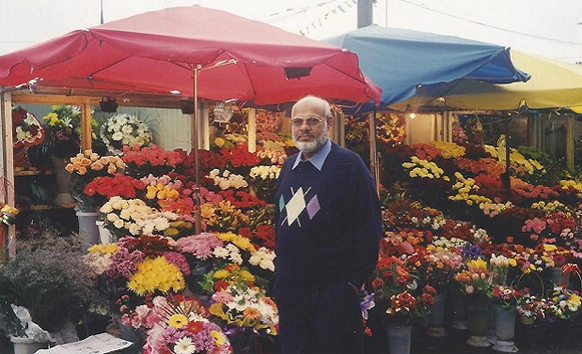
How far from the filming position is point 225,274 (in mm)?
4332

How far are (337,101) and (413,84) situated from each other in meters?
0.80

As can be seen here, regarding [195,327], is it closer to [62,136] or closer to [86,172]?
[86,172]

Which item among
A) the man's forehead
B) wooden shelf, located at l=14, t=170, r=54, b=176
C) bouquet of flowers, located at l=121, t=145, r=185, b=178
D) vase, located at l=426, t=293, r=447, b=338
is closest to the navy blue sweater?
the man's forehead

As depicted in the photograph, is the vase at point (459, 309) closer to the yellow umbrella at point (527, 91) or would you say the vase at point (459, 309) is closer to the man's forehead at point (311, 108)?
the yellow umbrella at point (527, 91)

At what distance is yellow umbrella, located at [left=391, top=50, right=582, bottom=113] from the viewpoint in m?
6.36

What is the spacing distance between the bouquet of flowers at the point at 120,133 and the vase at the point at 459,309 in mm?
3523

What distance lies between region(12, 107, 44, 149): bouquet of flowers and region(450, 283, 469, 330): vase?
3.92 meters

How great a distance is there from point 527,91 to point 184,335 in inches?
174

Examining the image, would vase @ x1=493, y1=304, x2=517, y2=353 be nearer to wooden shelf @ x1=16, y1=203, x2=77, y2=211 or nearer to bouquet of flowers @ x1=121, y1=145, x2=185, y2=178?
bouquet of flowers @ x1=121, y1=145, x2=185, y2=178

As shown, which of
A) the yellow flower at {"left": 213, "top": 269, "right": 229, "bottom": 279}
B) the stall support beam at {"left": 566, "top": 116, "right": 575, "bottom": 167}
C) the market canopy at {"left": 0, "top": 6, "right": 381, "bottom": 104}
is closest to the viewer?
the market canopy at {"left": 0, "top": 6, "right": 381, "bottom": 104}

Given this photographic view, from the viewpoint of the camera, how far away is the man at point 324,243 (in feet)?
10.3

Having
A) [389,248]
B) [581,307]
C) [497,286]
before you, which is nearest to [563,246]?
[581,307]

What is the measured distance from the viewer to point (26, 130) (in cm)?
616

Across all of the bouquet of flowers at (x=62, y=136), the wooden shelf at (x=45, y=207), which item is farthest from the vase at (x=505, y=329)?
the bouquet of flowers at (x=62, y=136)
